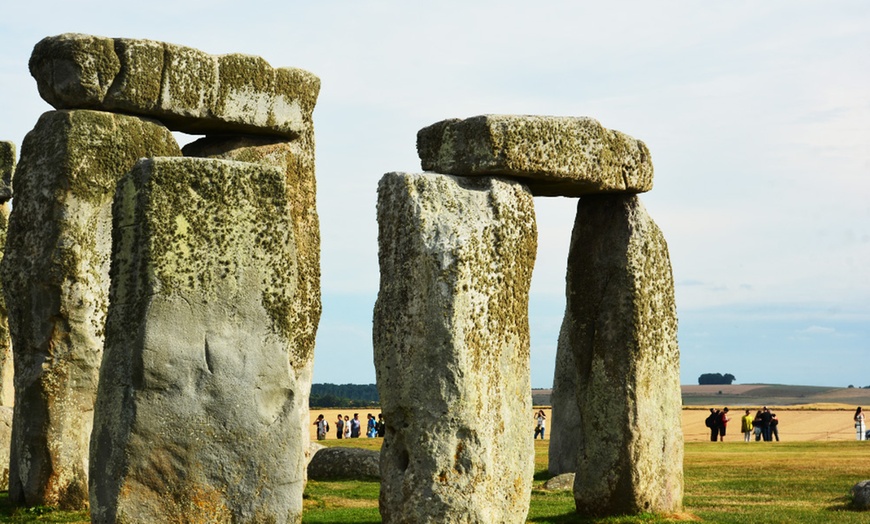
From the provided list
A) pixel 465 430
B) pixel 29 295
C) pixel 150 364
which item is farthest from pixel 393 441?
pixel 29 295

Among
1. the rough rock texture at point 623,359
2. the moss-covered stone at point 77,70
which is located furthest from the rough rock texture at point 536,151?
the moss-covered stone at point 77,70

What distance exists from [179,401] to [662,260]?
6.42m

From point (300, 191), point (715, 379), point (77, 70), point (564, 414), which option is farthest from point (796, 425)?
point (715, 379)

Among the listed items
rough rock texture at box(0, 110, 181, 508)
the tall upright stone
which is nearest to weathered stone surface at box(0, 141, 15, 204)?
the tall upright stone

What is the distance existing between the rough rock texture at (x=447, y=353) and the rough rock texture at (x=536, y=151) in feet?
0.95

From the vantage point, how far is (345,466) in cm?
2042

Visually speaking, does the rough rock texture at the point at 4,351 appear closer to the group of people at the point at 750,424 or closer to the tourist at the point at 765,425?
the group of people at the point at 750,424

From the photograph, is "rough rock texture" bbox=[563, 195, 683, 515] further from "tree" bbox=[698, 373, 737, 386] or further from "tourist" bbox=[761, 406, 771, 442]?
"tree" bbox=[698, 373, 737, 386]

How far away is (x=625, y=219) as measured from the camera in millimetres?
15258

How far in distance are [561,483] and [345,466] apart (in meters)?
3.22

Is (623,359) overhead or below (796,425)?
overhead

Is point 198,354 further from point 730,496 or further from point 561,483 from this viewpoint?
point 730,496

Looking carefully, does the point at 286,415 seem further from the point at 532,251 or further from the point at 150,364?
the point at 532,251

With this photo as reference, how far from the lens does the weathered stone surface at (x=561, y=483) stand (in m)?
19.3
